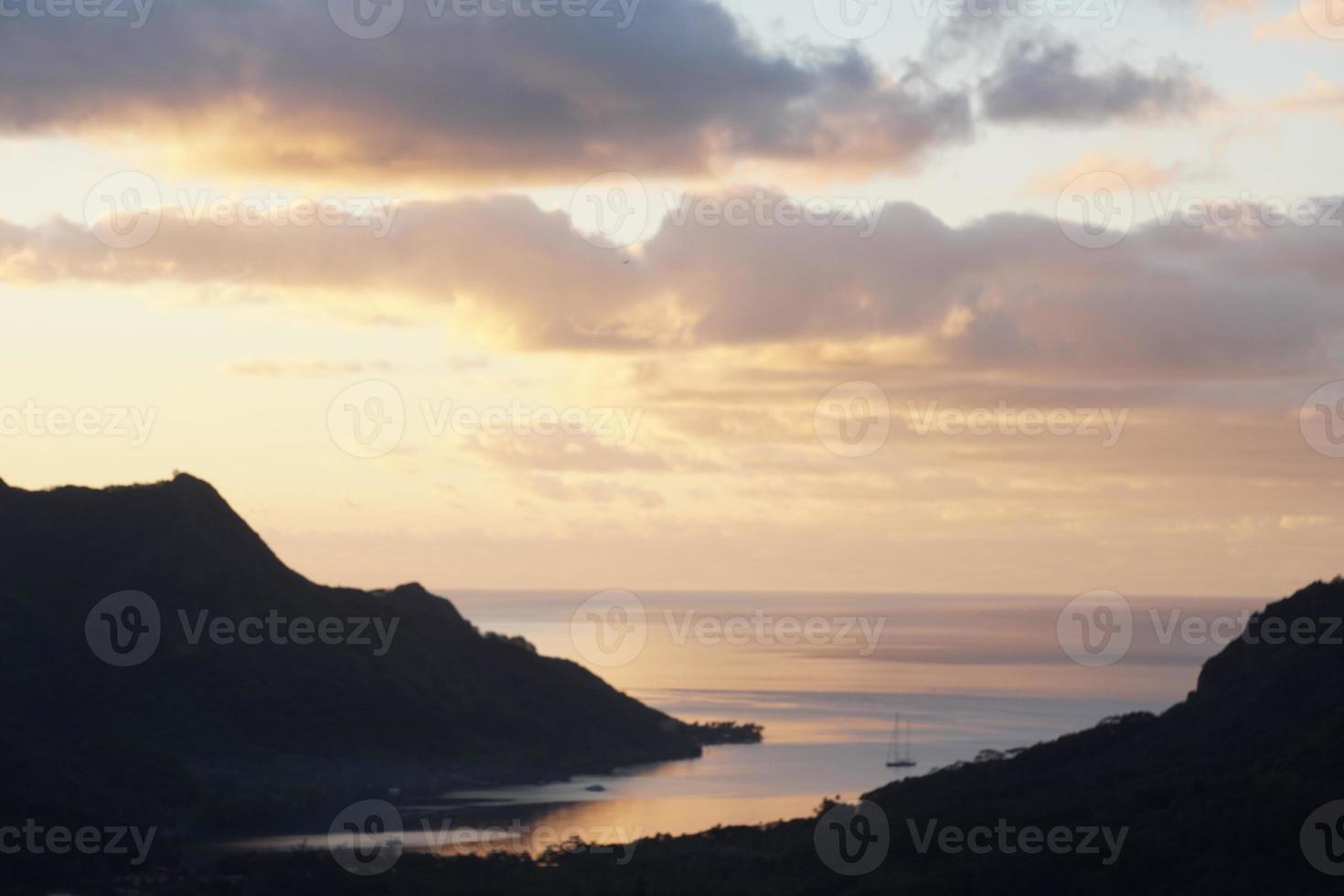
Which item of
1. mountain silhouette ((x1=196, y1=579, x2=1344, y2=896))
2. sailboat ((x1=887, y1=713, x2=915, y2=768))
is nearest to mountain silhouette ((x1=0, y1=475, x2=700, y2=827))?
sailboat ((x1=887, y1=713, x2=915, y2=768))

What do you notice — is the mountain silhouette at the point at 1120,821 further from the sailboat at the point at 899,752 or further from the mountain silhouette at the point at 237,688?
the sailboat at the point at 899,752

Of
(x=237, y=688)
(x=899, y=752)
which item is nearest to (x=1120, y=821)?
(x=237, y=688)

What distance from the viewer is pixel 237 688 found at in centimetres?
12681

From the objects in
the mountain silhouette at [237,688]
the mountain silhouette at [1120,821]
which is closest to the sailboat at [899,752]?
the mountain silhouette at [237,688]

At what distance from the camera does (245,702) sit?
12556 cm

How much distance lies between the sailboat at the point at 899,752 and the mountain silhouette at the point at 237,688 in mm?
18577

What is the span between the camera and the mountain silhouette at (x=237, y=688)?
373 ft

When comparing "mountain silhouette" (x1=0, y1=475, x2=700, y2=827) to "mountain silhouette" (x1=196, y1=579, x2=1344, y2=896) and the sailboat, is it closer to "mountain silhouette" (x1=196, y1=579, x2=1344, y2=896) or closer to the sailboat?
the sailboat

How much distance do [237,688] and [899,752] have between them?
6375cm

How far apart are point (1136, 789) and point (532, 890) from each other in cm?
2831

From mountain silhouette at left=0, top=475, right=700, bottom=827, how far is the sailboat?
1858 centimetres

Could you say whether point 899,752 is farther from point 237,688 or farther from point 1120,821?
point 1120,821

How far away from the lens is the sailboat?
148m

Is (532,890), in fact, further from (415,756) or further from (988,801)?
(415,756)
